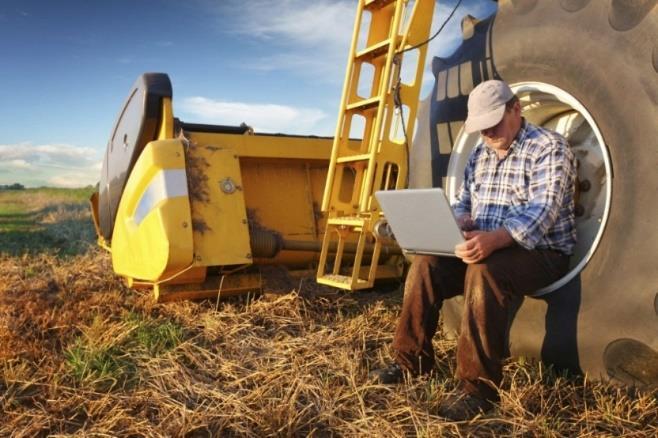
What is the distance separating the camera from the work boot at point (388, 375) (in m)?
2.79

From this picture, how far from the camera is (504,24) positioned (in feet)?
10.7

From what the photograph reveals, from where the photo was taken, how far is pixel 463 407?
250 cm

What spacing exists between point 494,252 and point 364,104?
1.52m

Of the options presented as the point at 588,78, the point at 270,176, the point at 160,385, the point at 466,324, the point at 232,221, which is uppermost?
the point at 588,78

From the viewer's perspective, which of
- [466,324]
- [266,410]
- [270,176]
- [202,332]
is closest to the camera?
[266,410]

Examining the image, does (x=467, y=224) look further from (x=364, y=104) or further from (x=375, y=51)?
(x=375, y=51)

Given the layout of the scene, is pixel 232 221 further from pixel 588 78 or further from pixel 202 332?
pixel 588 78

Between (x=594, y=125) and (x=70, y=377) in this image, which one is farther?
(x=70, y=377)

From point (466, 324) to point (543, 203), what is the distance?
612mm

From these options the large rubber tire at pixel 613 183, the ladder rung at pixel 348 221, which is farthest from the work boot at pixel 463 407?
the ladder rung at pixel 348 221

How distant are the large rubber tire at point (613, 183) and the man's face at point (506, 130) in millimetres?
249

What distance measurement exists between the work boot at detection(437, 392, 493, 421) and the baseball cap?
1.18 m

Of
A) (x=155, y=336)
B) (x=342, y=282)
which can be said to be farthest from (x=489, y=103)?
(x=155, y=336)

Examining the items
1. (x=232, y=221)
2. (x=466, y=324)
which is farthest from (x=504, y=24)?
(x=232, y=221)
